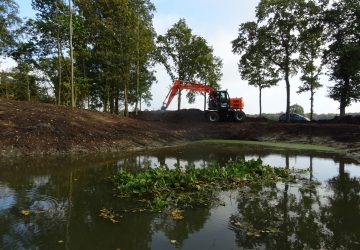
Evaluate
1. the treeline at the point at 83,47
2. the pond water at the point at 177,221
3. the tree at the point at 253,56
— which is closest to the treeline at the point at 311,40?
the tree at the point at 253,56

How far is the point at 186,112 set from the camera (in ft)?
120

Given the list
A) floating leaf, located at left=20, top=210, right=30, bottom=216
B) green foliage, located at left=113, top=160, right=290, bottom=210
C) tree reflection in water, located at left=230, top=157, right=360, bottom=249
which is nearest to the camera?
tree reflection in water, located at left=230, top=157, right=360, bottom=249

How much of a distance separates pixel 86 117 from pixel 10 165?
8978mm

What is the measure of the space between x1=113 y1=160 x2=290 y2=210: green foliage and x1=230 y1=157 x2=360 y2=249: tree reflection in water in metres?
0.80

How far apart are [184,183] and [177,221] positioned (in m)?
2.72

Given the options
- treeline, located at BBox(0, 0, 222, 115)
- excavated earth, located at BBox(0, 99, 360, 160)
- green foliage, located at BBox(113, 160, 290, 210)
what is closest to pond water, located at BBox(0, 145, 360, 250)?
green foliage, located at BBox(113, 160, 290, 210)

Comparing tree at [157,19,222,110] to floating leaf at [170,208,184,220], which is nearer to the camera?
floating leaf at [170,208,184,220]

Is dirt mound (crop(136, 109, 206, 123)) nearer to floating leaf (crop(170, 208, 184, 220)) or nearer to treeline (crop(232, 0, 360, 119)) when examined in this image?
treeline (crop(232, 0, 360, 119))

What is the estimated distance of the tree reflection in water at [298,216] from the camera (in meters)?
6.18

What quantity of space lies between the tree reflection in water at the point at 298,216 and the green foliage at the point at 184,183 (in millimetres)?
803

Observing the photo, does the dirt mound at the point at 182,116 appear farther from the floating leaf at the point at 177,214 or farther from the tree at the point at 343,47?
the floating leaf at the point at 177,214

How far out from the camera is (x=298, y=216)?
25.0ft

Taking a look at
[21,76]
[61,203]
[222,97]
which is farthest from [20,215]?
[21,76]

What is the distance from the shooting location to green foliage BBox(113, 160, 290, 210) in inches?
343
